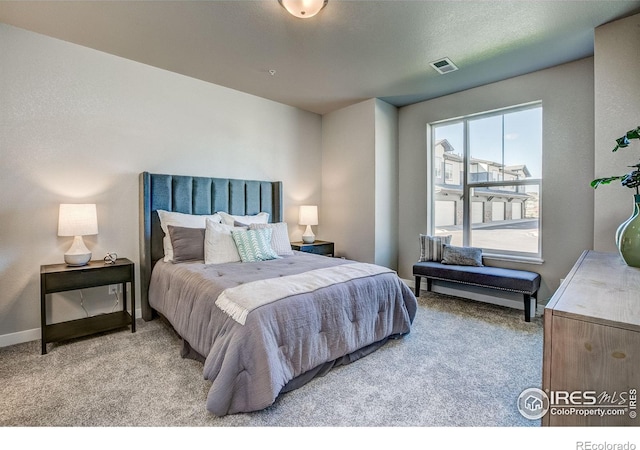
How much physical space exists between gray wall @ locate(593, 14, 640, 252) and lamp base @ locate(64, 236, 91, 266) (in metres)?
4.46

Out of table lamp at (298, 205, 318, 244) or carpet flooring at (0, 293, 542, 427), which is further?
table lamp at (298, 205, 318, 244)

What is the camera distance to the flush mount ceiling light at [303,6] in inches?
81.4

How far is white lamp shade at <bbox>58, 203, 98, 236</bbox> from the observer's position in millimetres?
2572

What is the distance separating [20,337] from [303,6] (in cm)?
361

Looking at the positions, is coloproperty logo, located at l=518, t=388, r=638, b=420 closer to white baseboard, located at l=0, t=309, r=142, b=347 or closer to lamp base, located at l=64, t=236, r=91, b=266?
lamp base, located at l=64, t=236, r=91, b=266

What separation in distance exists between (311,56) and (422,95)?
1.87 metres

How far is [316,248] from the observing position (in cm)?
430

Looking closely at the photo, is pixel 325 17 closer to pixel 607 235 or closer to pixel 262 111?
pixel 262 111

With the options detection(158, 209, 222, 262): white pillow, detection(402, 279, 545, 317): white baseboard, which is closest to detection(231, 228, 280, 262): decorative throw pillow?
detection(158, 209, 222, 262): white pillow

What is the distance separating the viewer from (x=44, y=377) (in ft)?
6.88

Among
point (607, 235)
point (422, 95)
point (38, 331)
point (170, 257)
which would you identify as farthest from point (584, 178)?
point (38, 331)

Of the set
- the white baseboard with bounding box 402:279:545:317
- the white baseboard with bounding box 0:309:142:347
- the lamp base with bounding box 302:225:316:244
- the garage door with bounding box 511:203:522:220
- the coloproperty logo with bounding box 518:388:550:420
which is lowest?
the coloproperty logo with bounding box 518:388:550:420

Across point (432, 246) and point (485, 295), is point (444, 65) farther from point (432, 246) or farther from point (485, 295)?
point (485, 295)

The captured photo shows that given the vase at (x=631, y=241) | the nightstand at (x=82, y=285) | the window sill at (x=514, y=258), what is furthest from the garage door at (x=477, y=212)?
the nightstand at (x=82, y=285)
